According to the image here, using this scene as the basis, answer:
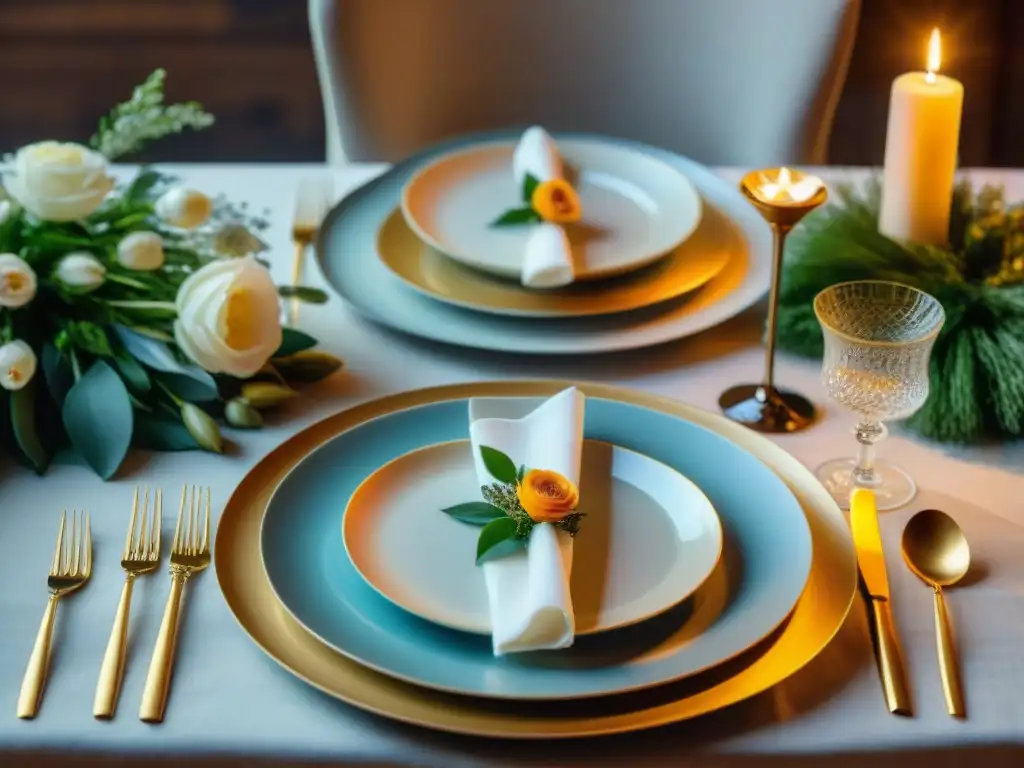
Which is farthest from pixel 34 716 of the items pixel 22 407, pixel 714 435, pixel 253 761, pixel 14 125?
pixel 14 125

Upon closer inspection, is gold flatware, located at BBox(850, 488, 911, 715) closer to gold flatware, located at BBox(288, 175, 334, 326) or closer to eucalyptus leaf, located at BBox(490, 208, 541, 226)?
eucalyptus leaf, located at BBox(490, 208, 541, 226)

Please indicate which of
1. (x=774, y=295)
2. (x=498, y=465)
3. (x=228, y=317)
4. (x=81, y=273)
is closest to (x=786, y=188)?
(x=774, y=295)

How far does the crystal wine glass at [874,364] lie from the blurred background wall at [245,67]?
2.14 meters

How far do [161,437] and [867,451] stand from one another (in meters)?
0.49

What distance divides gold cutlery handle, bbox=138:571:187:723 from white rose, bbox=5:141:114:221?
323 millimetres

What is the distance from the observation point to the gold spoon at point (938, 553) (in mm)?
712

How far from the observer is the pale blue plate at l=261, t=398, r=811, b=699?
65 centimetres

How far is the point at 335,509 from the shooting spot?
0.78 meters

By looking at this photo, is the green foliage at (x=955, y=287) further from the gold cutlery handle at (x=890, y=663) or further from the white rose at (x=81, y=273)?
the white rose at (x=81, y=273)

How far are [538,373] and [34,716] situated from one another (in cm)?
46

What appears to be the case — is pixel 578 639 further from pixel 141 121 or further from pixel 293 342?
pixel 141 121

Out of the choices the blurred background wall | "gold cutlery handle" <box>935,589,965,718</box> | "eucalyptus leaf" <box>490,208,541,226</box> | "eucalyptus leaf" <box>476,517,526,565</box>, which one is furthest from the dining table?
the blurred background wall

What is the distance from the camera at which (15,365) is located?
842 mm

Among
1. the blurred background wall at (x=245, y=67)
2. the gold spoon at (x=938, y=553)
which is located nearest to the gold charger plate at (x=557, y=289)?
the gold spoon at (x=938, y=553)
